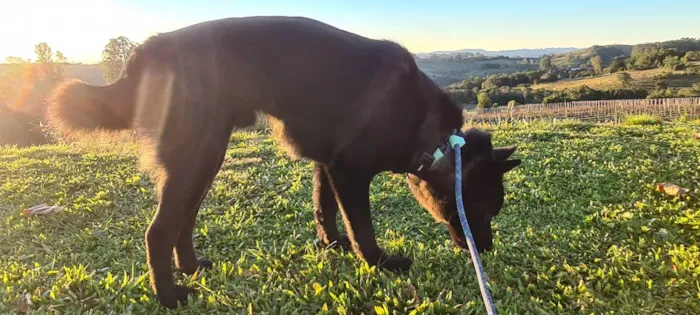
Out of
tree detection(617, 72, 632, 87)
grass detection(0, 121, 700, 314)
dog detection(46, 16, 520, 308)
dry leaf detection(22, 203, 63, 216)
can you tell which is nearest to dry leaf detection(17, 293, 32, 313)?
grass detection(0, 121, 700, 314)

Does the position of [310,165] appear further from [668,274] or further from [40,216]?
[668,274]

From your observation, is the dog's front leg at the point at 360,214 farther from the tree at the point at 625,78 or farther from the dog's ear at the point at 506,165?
the tree at the point at 625,78

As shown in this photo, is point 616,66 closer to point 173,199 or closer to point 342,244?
point 342,244

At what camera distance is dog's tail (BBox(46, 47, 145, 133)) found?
2.62 m

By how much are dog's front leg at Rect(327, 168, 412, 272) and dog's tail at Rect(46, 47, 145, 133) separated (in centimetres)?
129

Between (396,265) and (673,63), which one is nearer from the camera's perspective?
(396,265)

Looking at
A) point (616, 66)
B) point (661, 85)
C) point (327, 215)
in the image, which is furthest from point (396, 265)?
point (616, 66)

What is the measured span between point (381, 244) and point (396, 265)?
1.29 feet

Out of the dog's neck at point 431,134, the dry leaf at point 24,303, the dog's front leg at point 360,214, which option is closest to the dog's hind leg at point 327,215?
the dog's front leg at point 360,214

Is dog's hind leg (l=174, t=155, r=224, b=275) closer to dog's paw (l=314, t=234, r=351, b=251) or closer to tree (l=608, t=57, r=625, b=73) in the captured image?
dog's paw (l=314, t=234, r=351, b=251)

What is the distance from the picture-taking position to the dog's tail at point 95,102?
8.60ft

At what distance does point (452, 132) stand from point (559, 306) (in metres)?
1.28

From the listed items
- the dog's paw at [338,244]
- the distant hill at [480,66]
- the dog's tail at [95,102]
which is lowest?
the dog's paw at [338,244]

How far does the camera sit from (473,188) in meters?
3.04
